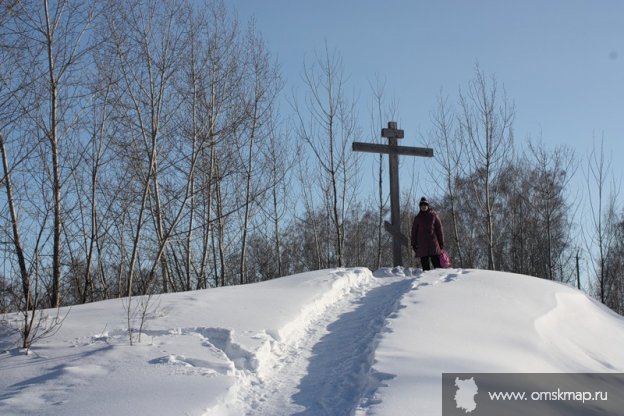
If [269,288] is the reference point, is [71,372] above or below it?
below

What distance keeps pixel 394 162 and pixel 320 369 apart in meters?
7.20

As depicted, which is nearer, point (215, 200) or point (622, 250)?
point (215, 200)

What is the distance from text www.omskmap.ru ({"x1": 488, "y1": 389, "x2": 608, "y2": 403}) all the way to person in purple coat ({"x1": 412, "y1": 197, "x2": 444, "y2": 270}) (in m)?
5.44

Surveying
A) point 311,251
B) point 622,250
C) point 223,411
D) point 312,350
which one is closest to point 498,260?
Answer: point 622,250

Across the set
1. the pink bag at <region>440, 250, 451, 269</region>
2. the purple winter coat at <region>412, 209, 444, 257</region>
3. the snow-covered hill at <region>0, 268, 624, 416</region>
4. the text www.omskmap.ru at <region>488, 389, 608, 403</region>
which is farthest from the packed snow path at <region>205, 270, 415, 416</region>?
the pink bag at <region>440, 250, 451, 269</region>

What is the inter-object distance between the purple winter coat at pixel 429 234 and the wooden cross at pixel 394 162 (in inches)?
31.5

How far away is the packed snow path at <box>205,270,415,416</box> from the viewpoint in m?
3.95

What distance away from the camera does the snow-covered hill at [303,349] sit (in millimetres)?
3844

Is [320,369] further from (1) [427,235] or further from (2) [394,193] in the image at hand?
(2) [394,193]

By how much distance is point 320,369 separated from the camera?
16.0 ft

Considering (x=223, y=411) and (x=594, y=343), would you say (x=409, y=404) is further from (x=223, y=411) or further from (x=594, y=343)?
(x=594, y=343)

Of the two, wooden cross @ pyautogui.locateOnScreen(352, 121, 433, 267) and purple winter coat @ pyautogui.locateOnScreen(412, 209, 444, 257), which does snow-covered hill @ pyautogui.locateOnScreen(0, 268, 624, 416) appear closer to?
purple winter coat @ pyautogui.locateOnScreen(412, 209, 444, 257)

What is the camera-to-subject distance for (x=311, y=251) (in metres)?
29.0

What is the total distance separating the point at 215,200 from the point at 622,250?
22395mm
